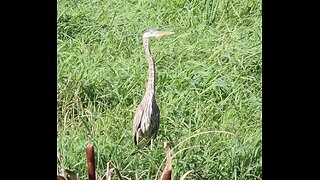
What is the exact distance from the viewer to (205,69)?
7.58 ft

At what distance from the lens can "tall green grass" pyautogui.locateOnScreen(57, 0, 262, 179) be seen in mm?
2072

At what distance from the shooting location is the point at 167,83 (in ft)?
7.37

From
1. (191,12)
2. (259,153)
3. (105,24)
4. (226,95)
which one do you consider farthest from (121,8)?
(259,153)

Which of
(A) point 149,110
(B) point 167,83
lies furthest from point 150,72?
(B) point 167,83

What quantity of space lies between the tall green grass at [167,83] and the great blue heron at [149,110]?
31 mm

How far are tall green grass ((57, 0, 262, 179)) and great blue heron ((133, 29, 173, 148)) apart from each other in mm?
31

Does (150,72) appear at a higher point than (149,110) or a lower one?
higher

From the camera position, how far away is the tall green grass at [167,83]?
2.07m

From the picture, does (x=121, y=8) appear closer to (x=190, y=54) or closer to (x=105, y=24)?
(x=105, y=24)

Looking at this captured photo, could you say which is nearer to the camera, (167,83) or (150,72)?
(150,72)

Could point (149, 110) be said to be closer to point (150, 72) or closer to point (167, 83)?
point (150, 72)

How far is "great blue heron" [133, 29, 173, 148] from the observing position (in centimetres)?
200

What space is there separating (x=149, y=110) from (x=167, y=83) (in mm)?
233

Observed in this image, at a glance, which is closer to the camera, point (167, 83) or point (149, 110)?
point (149, 110)
